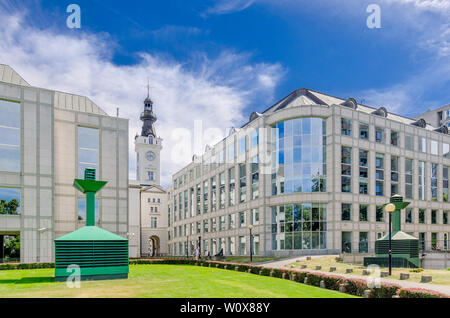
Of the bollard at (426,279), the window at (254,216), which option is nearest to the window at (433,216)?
the window at (254,216)

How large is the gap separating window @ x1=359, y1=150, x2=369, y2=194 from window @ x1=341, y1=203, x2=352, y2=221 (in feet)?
10.2

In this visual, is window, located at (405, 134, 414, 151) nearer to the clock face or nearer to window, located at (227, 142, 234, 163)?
window, located at (227, 142, 234, 163)

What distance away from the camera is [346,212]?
165 feet

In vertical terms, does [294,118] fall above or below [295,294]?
above

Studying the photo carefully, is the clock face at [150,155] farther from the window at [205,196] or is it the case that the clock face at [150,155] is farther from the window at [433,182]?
the window at [433,182]

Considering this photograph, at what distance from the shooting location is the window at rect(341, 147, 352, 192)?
5070cm

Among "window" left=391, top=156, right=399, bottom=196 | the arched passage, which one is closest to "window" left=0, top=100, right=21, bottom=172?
"window" left=391, top=156, right=399, bottom=196

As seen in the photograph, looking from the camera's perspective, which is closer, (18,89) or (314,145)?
(18,89)

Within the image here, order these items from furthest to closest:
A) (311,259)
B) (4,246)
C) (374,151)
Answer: (374,151) < (4,246) < (311,259)

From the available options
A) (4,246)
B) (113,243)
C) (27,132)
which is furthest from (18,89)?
(113,243)

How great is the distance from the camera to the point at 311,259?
126 ft

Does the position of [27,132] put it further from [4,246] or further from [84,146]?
[4,246]

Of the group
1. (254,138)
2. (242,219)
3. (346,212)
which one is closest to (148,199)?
(242,219)
